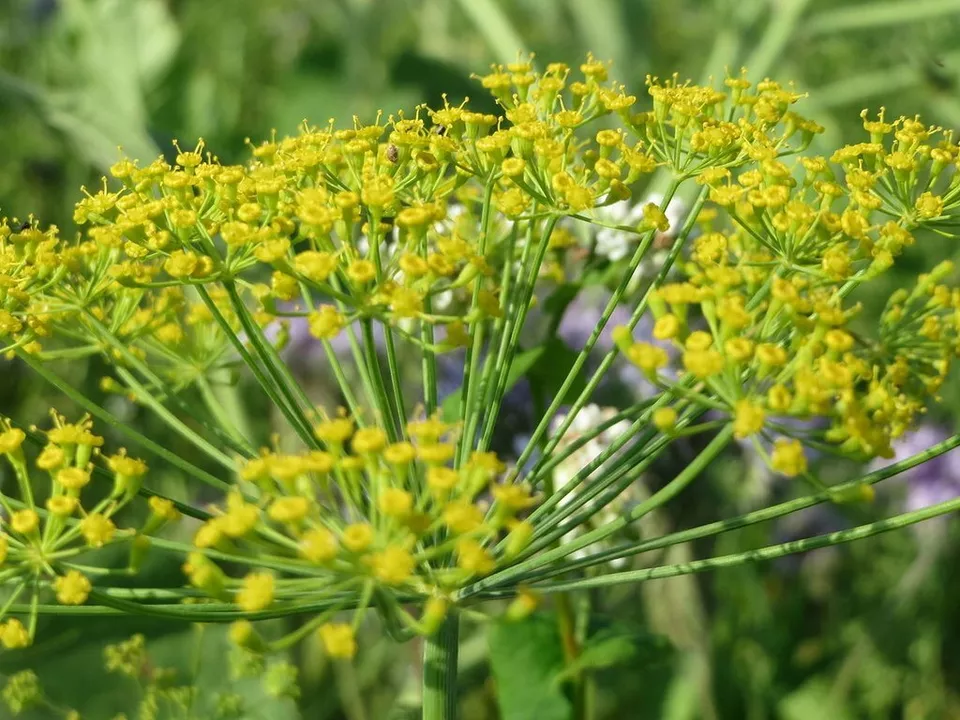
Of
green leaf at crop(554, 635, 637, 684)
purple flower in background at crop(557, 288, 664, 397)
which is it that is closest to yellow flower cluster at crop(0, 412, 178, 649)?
green leaf at crop(554, 635, 637, 684)

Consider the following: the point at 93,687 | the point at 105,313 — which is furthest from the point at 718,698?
the point at 105,313

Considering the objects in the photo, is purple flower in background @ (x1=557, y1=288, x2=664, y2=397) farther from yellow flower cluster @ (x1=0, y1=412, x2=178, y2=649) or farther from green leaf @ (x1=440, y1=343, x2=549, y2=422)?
yellow flower cluster @ (x1=0, y1=412, x2=178, y2=649)

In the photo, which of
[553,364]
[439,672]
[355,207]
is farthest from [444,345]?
[553,364]

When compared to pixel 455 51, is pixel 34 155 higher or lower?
lower

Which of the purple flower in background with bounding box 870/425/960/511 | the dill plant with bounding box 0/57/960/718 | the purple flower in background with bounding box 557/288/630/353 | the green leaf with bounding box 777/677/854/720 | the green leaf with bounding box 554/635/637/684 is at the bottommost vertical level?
the green leaf with bounding box 554/635/637/684

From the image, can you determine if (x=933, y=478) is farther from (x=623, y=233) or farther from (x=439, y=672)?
(x=439, y=672)

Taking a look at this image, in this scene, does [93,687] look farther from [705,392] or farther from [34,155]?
[34,155]

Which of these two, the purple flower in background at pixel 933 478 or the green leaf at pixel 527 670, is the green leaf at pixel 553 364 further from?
the purple flower in background at pixel 933 478

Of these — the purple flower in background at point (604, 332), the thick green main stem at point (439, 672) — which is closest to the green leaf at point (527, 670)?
the thick green main stem at point (439, 672)
